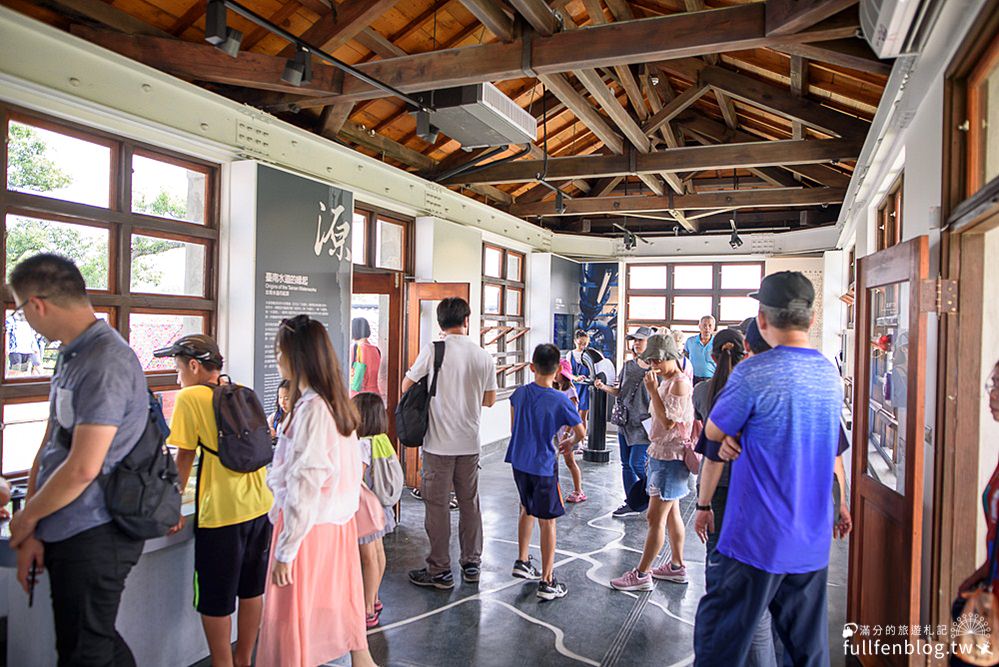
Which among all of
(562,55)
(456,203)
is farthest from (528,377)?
(562,55)

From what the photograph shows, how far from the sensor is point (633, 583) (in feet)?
12.9

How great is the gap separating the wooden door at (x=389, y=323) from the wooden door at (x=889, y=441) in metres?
4.15

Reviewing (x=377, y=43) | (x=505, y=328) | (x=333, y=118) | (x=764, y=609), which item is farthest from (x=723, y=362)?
(x=505, y=328)

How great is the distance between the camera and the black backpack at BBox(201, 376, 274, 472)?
2.52 metres

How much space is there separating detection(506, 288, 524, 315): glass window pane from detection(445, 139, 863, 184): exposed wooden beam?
2.60m

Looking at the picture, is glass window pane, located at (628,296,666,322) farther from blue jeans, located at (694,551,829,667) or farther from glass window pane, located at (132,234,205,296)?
blue jeans, located at (694,551,829,667)

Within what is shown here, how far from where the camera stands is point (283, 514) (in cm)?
230

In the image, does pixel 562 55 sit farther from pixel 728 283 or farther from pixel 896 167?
pixel 728 283

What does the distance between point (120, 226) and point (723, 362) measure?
3.57m

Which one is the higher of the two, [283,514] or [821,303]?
[821,303]

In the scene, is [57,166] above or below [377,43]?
below

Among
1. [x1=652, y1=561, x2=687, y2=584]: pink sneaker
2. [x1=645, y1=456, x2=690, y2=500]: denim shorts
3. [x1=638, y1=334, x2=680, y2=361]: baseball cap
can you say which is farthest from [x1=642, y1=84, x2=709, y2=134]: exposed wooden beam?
[x1=652, y1=561, x2=687, y2=584]: pink sneaker

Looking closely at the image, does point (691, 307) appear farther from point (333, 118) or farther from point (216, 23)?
point (216, 23)

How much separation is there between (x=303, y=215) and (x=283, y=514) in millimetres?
3207
